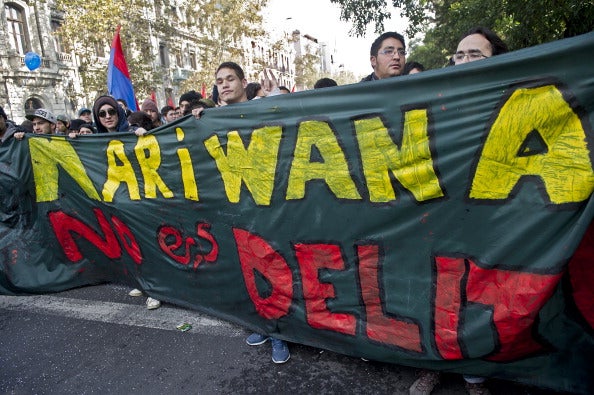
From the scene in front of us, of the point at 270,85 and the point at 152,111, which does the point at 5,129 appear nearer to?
the point at 152,111

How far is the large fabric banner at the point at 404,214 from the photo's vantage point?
1.63 meters

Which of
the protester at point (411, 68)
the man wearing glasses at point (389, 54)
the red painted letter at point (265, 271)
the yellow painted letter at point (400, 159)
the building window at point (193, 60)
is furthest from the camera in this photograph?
the building window at point (193, 60)

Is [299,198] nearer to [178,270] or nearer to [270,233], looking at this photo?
[270,233]

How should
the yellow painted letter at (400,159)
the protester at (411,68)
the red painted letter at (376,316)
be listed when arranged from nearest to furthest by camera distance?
the yellow painted letter at (400,159) → the red painted letter at (376,316) → the protester at (411,68)

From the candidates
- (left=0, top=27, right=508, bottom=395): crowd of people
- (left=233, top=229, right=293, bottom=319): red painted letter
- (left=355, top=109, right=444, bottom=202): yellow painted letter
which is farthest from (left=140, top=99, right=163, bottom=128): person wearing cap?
(left=355, top=109, right=444, bottom=202): yellow painted letter

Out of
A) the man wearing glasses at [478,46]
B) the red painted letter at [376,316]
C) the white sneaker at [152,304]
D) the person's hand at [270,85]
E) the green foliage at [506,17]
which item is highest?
the green foliage at [506,17]

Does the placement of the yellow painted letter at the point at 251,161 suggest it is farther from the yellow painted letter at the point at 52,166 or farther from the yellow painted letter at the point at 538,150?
the yellow painted letter at the point at 52,166

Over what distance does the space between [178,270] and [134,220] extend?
0.55m

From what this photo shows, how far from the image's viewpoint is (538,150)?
1638mm

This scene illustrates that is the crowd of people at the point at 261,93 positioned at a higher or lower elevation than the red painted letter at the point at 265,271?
higher

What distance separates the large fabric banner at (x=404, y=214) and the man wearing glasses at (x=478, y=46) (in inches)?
28.2

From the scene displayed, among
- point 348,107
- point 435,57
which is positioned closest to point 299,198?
point 348,107

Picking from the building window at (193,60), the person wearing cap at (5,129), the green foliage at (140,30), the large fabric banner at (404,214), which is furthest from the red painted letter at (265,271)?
the building window at (193,60)

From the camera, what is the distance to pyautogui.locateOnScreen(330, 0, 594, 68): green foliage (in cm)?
482
